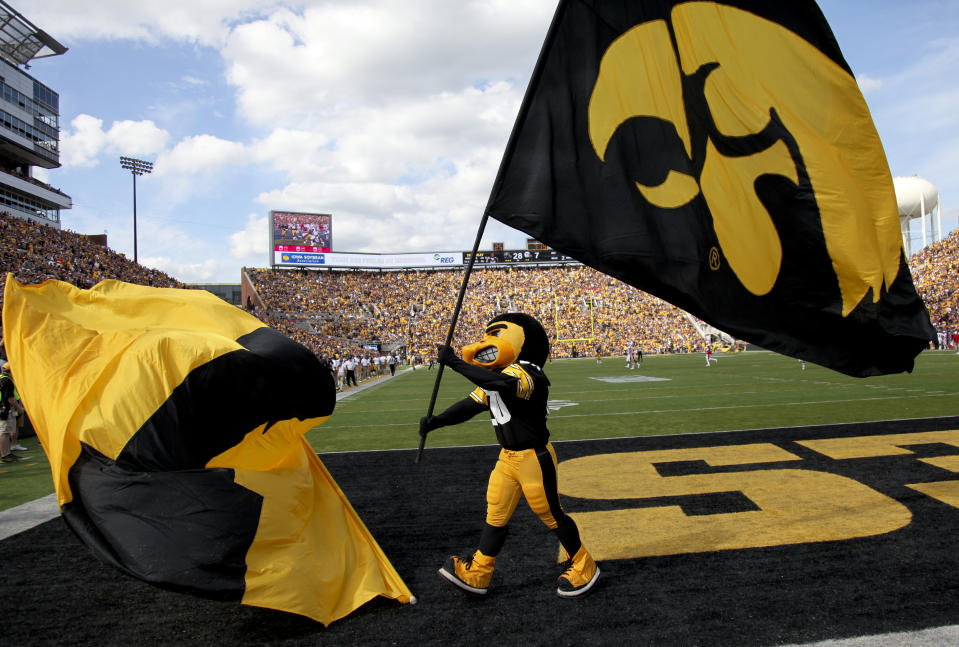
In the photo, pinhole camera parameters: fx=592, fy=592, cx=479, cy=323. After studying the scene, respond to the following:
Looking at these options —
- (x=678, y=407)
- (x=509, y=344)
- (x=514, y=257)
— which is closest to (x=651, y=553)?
(x=509, y=344)

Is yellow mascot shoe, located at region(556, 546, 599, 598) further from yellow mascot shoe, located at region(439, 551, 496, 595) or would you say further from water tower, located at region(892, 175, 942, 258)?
water tower, located at region(892, 175, 942, 258)

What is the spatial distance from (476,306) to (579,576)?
4632cm

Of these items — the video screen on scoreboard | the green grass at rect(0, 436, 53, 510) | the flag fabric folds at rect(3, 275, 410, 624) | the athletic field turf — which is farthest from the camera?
the video screen on scoreboard

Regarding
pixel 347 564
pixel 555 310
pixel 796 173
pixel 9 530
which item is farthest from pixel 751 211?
pixel 555 310

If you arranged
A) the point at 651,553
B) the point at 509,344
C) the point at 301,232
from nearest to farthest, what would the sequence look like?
the point at 509,344 → the point at 651,553 → the point at 301,232

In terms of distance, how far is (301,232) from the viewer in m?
52.7

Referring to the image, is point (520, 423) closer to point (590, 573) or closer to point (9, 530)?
point (590, 573)

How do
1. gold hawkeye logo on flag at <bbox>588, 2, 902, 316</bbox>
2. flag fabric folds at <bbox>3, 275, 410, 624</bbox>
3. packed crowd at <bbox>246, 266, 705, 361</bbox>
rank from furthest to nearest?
1. packed crowd at <bbox>246, 266, 705, 361</bbox>
2. gold hawkeye logo on flag at <bbox>588, 2, 902, 316</bbox>
3. flag fabric folds at <bbox>3, 275, 410, 624</bbox>

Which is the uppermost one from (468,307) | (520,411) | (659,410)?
(520,411)

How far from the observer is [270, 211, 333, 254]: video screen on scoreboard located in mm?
51594

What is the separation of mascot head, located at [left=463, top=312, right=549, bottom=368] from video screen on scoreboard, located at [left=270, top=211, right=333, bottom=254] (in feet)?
168

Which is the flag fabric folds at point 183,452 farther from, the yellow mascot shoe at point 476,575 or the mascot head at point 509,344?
the mascot head at point 509,344

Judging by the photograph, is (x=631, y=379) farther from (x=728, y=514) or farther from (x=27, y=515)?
(x=27, y=515)

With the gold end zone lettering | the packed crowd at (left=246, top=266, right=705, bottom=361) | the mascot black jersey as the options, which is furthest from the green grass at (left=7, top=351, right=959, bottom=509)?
the packed crowd at (left=246, top=266, right=705, bottom=361)
